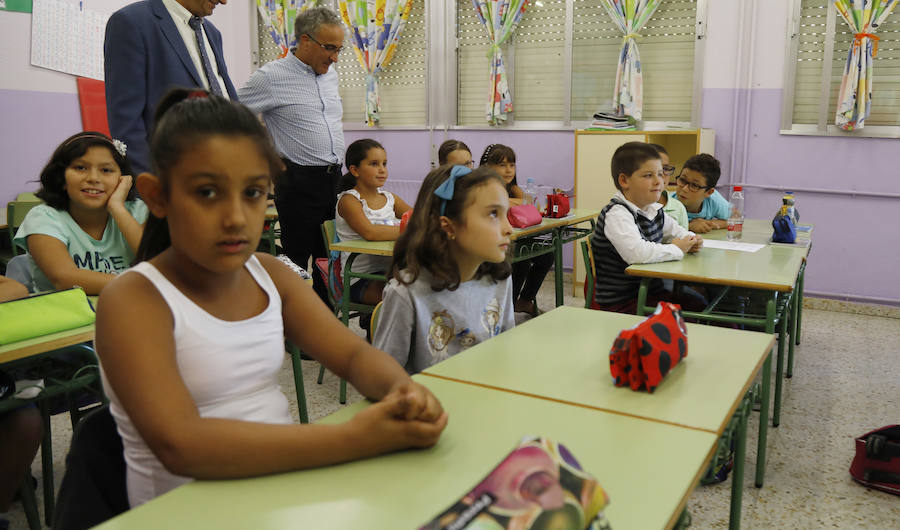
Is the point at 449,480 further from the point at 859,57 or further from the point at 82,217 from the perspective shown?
the point at 859,57

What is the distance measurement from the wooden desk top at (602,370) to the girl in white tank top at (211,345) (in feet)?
0.89

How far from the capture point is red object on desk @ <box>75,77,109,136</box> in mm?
5086

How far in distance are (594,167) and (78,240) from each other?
3.62 m

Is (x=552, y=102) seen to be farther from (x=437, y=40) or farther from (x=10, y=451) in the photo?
(x=10, y=451)

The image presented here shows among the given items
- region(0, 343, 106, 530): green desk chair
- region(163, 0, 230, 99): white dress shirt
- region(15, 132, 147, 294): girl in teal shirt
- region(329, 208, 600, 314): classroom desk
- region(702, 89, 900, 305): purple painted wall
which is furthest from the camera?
region(702, 89, 900, 305): purple painted wall

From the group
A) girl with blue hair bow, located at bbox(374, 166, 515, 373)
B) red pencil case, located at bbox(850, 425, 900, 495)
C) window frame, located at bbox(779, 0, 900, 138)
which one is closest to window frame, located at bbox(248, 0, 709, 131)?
window frame, located at bbox(779, 0, 900, 138)

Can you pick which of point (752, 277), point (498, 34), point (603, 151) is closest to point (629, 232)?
point (752, 277)

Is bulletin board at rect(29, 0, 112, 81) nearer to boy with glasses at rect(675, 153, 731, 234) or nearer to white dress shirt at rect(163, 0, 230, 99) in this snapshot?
white dress shirt at rect(163, 0, 230, 99)

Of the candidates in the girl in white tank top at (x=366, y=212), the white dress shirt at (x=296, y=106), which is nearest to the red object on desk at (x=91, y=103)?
the white dress shirt at (x=296, y=106)

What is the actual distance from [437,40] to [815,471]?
4590mm

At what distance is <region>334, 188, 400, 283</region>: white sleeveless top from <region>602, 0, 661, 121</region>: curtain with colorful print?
2.43 m

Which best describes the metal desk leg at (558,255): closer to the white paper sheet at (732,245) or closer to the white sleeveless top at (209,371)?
the white paper sheet at (732,245)

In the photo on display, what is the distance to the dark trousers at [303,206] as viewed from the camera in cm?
347

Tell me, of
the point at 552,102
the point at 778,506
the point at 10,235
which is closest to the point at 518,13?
the point at 552,102
